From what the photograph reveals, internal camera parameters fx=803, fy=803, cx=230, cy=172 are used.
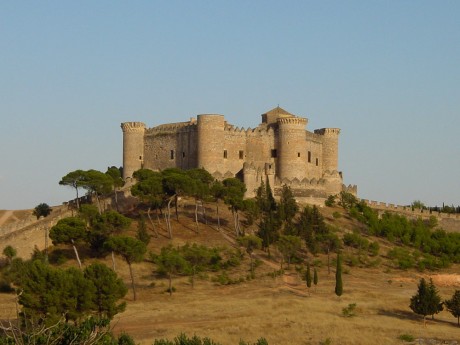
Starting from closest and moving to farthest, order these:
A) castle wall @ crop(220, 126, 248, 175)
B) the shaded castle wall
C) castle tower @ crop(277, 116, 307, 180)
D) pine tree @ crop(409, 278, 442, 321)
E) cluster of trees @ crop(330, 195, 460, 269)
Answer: pine tree @ crop(409, 278, 442, 321) → cluster of trees @ crop(330, 195, 460, 269) → castle wall @ crop(220, 126, 248, 175) → castle tower @ crop(277, 116, 307, 180) → the shaded castle wall

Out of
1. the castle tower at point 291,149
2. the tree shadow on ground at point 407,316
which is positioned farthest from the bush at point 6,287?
the castle tower at point 291,149

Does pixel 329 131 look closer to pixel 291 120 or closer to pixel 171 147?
pixel 291 120

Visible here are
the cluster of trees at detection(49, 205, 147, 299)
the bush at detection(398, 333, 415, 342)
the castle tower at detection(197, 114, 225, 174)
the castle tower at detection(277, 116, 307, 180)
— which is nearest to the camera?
A: the bush at detection(398, 333, 415, 342)

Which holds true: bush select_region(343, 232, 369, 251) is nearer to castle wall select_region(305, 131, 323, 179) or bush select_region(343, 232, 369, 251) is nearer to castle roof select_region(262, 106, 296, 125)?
castle wall select_region(305, 131, 323, 179)

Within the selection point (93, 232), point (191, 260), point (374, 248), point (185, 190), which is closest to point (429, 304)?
point (191, 260)

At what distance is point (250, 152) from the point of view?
224 feet

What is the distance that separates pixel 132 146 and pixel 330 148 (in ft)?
58.2

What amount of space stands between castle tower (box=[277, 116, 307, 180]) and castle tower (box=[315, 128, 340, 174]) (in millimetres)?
4680

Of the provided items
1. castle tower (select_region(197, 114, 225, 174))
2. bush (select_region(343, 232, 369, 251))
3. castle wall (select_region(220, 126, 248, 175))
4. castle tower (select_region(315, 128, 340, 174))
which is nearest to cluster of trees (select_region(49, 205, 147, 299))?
castle tower (select_region(197, 114, 225, 174))

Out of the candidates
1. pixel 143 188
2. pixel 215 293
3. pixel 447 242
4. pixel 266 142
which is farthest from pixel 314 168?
pixel 215 293

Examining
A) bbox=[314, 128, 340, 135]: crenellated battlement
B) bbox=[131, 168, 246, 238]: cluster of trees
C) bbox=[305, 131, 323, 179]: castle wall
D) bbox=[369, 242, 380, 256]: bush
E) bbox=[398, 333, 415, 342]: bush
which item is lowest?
bbox=[398, 333, 415, 342]: bush

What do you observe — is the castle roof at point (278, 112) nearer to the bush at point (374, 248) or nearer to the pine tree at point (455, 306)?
the bush at point (374, 248)

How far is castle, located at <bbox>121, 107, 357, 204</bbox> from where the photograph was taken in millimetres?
65875

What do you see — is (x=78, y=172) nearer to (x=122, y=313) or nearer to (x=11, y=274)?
(x=11, y=274)
